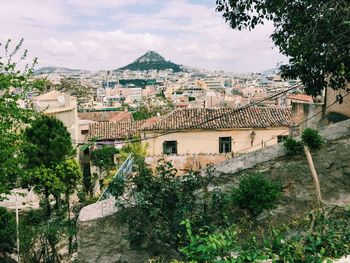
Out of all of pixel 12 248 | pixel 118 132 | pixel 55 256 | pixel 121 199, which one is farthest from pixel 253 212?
pixel 118 132

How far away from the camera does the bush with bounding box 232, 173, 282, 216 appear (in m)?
6.79

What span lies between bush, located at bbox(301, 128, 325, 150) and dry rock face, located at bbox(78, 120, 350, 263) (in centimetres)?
12

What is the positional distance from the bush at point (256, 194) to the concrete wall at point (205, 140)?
2072 cm

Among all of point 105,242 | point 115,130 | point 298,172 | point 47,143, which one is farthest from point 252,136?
point 105,242

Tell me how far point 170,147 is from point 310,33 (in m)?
20.9

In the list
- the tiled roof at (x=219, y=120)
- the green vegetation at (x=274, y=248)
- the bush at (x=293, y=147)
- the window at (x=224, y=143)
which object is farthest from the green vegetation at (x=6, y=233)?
the window at (x=224, y=143)

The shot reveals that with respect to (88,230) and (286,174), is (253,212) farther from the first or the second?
(88,230)

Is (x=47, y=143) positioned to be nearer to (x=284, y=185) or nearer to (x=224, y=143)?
(x=224, y=143)

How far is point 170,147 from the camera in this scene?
28.1 m

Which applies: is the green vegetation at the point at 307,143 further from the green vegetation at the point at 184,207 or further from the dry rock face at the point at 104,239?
the dry rock face at the point at 104,239

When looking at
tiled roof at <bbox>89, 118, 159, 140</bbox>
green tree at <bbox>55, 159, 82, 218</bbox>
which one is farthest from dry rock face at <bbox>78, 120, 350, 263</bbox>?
tiled roof at <bbox>89, 118, 159, 140</bbox>

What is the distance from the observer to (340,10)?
731 cm

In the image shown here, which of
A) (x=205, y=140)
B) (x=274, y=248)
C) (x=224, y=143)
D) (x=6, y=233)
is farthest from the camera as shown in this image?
(x=224, y=143)

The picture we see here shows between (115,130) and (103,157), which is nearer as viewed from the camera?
(103,157)
